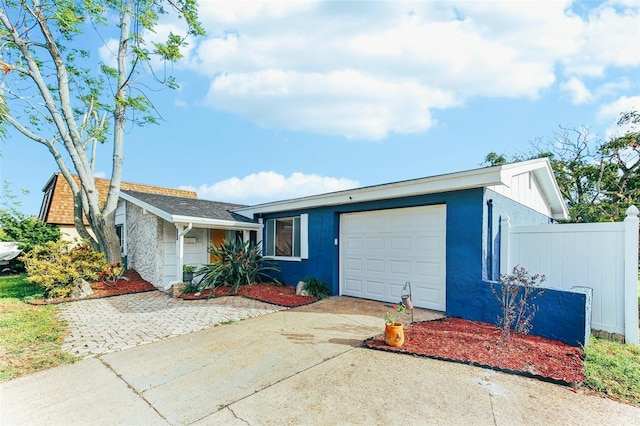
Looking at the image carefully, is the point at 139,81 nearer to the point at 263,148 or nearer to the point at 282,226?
the point at 263,148

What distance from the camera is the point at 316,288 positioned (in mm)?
8336

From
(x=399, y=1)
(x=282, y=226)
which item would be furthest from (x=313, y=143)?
(x=399, y=1)

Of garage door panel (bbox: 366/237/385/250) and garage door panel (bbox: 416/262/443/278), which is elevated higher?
garage door panel (bbox: 366/237/385/250)

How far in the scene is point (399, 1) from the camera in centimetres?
587

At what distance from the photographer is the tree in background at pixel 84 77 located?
34.5 feet

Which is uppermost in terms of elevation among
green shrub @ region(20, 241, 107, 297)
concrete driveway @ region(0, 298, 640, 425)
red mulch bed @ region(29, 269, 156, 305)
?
green shrub @ region(20, 241, 107, 297)

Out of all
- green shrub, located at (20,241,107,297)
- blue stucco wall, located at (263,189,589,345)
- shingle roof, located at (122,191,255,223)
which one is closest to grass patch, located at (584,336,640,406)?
blue stucco wall, located at (263,189,589,345)

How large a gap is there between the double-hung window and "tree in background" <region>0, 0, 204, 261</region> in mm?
6144

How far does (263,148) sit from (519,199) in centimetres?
898

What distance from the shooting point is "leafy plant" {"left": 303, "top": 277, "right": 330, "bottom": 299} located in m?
8.23

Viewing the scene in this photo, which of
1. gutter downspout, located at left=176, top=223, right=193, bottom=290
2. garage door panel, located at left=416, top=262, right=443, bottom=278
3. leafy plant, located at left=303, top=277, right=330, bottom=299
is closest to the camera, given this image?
garage door panel, located at left=416, top=262, right=443, bottom=278

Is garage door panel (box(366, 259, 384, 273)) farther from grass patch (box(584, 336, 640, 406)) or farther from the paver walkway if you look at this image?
grass patch (box(584, 336, 640, 406))

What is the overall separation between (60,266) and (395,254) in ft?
30.5

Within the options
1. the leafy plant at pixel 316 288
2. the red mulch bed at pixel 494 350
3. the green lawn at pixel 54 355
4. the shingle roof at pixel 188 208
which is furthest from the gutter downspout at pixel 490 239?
the shingle roof at pixel 188 208
